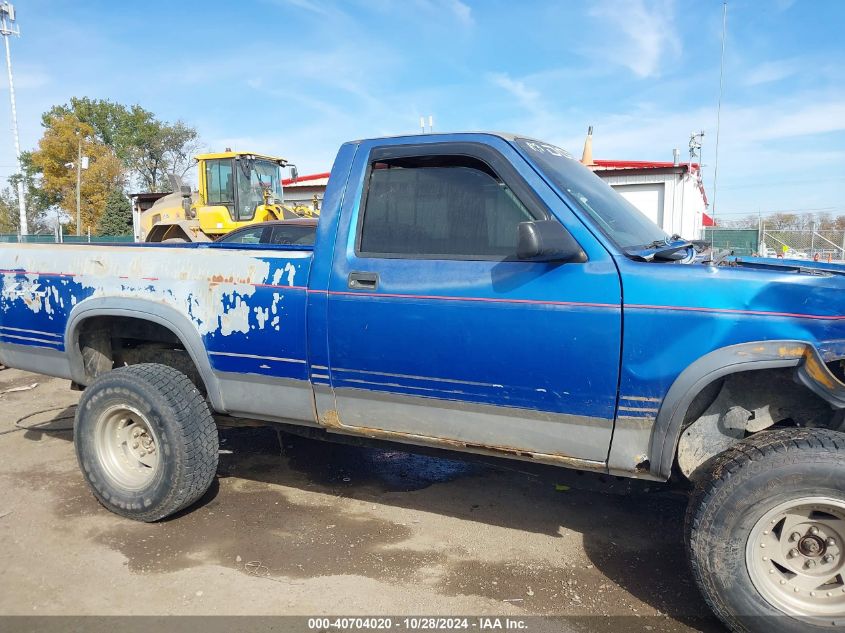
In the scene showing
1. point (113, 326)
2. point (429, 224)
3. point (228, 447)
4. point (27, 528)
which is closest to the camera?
point (429, 224)

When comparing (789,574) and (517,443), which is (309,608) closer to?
(517,443)

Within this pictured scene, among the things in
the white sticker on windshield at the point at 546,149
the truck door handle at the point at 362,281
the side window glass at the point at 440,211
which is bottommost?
the truck door handle at the point at 362,281

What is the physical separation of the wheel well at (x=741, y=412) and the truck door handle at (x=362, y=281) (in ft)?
5.06

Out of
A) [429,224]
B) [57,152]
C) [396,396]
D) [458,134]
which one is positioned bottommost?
[396,396]

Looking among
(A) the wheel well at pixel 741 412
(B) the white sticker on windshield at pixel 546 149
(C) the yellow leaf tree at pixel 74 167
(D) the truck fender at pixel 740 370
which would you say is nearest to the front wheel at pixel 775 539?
(A) the wheel well at pixel 741 412

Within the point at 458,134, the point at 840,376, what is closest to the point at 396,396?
the point at 458,134

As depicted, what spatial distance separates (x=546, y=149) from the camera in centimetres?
331

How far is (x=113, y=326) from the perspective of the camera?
4.00 metres

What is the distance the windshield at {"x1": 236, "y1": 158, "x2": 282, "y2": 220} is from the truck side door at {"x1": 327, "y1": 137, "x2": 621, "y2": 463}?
12.4 metres

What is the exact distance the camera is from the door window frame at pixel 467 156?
284 centimetres

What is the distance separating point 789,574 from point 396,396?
72.5 inches

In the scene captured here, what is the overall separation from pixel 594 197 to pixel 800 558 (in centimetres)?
184

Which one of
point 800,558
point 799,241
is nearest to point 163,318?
point 800,558

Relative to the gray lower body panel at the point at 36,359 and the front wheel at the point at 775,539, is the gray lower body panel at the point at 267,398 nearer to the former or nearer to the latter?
the gray lower body panel at the point at 36,359
